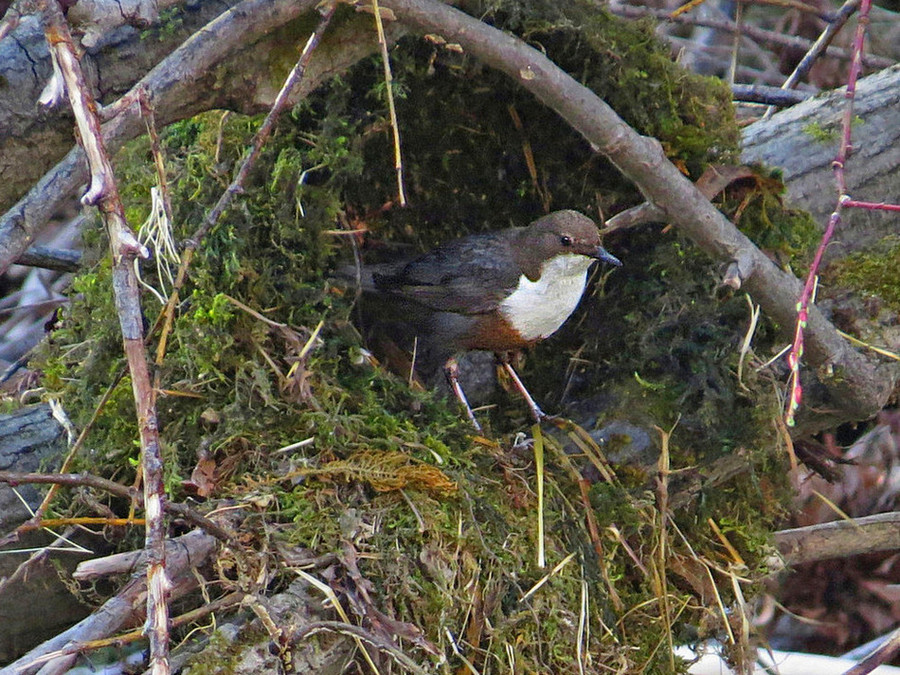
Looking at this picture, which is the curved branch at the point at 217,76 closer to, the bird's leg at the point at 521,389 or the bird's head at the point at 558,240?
the bird's head at the point at 558,240

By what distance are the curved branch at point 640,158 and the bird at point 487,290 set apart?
67cm

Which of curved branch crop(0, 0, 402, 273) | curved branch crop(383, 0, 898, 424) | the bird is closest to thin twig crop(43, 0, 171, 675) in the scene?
curved branch crop(0, 0, 402, 273)

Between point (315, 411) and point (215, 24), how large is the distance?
98 cm

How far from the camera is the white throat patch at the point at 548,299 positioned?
349 cm

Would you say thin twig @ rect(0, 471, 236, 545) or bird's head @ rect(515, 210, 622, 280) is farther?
bird's head @ rect(515, 210, 622, 280)

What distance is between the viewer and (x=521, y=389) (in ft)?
11.6

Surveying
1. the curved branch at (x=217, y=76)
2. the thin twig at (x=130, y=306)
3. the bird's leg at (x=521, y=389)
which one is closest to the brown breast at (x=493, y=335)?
the bird's leg at (x=521, y=389)

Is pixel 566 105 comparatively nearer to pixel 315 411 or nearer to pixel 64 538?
pixel 315 411

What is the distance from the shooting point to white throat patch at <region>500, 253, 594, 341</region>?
3.49m

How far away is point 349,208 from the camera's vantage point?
353 cm

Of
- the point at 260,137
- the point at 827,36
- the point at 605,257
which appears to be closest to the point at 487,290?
the point at 605,257

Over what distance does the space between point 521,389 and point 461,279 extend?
1.39 ft

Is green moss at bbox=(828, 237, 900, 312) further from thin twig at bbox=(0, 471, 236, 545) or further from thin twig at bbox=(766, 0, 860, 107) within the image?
thin twig at bbox=(0, 471, 236, 545)

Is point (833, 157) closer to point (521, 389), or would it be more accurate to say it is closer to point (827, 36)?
point (827, 36)
